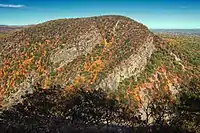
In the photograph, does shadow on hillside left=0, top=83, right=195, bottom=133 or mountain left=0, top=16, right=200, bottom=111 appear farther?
mountain left=0, top=16, right=200, bottom=111

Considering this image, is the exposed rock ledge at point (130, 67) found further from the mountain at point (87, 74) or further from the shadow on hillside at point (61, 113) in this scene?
the shadow on hillside at point (61, 113)

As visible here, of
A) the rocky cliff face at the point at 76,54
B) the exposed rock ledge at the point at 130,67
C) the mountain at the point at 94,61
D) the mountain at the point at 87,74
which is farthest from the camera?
the exposed rock ledge at the point at 130,67

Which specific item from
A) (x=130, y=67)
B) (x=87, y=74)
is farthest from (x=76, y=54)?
(x=130, y=67)

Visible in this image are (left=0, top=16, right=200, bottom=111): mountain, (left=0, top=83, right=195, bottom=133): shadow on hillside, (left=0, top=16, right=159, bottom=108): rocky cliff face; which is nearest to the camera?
(left=0, top=83, right=195, bottom=133): shadow on hillside

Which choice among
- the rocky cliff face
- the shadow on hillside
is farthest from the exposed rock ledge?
the shadow on hillside

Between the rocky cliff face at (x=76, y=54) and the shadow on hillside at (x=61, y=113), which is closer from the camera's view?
the shadow on hillside at (x=61, y=113)

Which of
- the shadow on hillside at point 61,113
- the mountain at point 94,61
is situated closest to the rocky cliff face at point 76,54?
the mountain at point 94,61

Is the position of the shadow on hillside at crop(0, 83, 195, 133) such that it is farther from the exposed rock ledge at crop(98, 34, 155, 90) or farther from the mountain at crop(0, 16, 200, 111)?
the exposed rock ledge at crop(98, 34, 155, 90)

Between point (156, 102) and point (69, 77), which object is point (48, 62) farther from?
point (156, 102)
